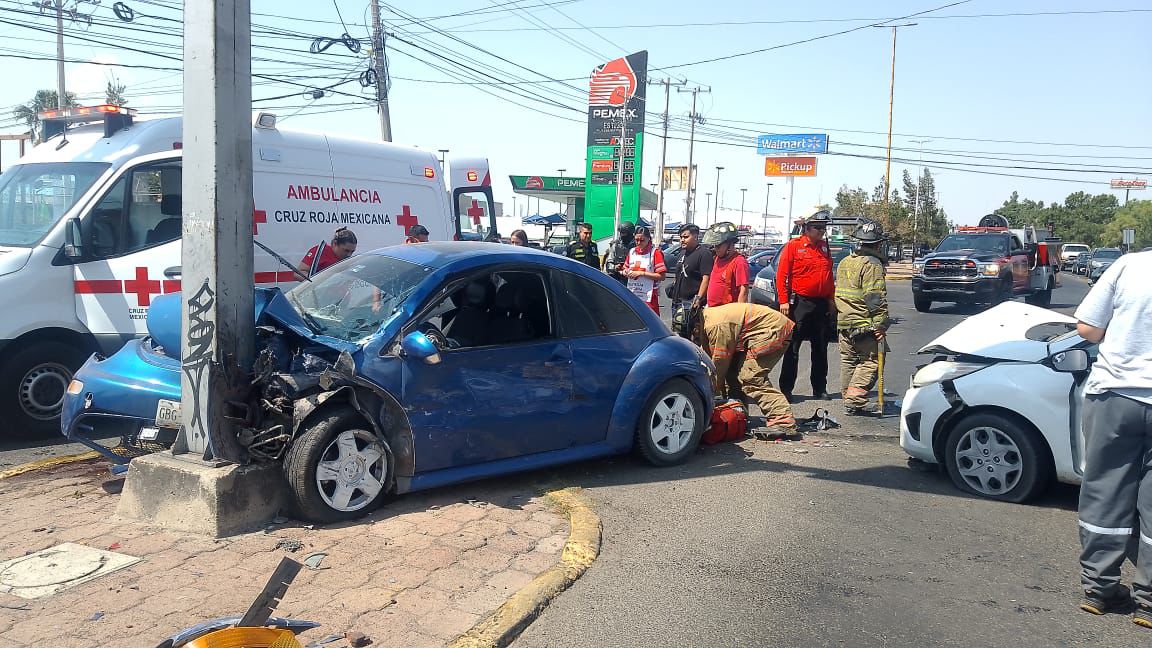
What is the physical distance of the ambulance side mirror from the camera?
718 cm

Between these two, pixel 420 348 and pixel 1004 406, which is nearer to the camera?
pixel 420 348

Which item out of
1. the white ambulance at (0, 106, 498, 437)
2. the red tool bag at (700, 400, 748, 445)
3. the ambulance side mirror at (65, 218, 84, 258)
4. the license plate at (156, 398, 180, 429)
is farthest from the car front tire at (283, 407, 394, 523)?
the ambulance side mirror at (65, 218, 84, 258)

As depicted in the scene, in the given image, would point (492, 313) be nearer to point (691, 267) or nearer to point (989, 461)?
point (989, 461)

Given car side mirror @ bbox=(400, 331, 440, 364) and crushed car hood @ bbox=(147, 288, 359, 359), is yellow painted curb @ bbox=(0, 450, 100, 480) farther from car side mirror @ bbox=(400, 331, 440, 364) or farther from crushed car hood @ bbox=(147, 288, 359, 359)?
car side mirror @ bbox=(400, 331, 440, 364)

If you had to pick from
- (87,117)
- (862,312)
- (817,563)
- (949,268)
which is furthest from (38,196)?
(949,268)

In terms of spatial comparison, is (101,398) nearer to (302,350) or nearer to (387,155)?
(302,350)

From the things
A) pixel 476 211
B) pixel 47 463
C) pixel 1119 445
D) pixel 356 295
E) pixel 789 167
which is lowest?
pixel 47 463

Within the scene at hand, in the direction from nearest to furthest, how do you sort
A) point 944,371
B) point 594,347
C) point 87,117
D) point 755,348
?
1. point 594,347
2. point 944,371
3. point 755,348
4. point 87,117

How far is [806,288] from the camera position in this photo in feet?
29.8

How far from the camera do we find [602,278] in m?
6.40

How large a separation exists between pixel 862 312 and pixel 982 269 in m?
14.0

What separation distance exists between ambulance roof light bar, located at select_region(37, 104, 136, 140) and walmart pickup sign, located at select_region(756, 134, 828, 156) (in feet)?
157

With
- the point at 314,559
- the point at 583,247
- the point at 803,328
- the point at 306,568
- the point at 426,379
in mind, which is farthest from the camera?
the point at 583,247

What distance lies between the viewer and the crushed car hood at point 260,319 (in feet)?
17.4
